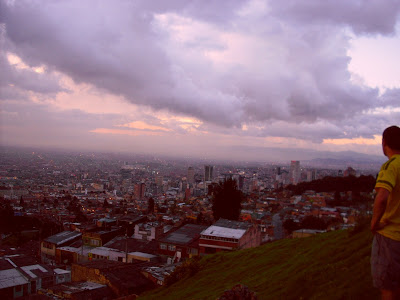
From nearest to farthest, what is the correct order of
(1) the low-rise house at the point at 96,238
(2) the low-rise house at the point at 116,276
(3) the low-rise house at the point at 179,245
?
(2) the low-rise house at the point at 116,276, (3) the low-rise house at the point at 179,245, (1) the low-rise house at the point at 96,238

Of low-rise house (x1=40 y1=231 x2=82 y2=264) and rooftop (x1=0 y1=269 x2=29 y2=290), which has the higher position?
rooftop (x1=0 y1=269 x2=29 y2=290)

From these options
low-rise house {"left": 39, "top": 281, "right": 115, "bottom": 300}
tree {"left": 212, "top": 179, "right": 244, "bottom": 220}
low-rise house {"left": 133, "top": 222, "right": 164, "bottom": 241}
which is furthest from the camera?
low-rise house {"left": 133, "top": 222, "right": 164, "bottom": 241}

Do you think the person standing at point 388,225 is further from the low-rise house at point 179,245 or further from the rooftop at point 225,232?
the low-rise house at point 179,245

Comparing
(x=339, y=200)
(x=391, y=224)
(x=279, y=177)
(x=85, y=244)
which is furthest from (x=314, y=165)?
(x=391, y=224)

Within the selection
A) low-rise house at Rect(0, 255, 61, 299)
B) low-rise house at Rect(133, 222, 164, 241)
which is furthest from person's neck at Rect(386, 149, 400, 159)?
low-rise house at Rect(133, 222, 164, 241)

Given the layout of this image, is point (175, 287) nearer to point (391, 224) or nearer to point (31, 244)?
point (391, 224)

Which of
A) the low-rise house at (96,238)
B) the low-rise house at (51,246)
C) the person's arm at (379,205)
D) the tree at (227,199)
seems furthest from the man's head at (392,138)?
the low-rise house at (51,246)

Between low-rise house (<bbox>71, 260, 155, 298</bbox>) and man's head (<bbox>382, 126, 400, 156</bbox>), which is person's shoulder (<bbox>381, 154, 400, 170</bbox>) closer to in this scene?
man's head (<bbox>382, 126, 400, 156</bbox>)
